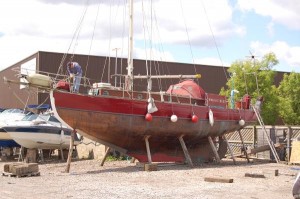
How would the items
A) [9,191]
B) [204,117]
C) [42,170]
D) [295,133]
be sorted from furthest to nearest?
[295,133] → [204,117] → [42,170] → [9,191]

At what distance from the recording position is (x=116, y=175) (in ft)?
51.9

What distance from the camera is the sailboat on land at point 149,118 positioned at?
1709cm

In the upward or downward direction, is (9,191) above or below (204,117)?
below

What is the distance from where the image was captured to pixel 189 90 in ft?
72.2

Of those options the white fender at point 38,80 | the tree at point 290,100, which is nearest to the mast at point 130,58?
the white fender at point 38,80

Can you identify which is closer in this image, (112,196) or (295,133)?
(112,196)

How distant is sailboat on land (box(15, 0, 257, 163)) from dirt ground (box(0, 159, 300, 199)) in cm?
155

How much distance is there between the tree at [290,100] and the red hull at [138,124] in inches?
628

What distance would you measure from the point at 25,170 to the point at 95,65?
89.0 ft

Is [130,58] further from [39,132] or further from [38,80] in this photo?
[38,80]

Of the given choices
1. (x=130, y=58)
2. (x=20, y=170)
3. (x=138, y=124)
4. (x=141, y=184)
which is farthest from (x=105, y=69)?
(x=141, y=184)

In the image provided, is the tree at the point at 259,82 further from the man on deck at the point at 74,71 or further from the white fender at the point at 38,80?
the white fender at the point at 38,80

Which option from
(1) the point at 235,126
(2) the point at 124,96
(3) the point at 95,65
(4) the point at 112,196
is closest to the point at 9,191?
(4) the point at 112,196

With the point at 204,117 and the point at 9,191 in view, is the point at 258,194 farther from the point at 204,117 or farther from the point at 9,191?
the point at 204,117
